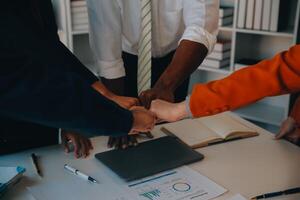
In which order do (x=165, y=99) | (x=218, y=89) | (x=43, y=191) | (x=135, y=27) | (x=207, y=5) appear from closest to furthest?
(x=43, y=191) → (x=218, y=89) → (x=165, y=99) → (x=207, y=5) → (x=135, y=27)

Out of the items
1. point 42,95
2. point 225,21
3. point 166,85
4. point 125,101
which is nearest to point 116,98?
point 125,101

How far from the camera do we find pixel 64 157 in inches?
44.9

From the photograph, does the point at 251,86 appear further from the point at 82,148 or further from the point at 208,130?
the point at 82,148

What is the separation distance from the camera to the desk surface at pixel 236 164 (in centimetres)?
98

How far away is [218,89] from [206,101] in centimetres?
→ 5

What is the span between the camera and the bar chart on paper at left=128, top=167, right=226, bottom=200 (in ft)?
3.07

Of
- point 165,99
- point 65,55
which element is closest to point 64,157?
point 65,55

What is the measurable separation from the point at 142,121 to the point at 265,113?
6.38 ft

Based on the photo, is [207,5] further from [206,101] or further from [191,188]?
[191,188]

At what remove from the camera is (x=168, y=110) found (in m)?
1.27

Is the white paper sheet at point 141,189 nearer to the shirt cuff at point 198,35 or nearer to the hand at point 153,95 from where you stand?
the hand at point 153,95

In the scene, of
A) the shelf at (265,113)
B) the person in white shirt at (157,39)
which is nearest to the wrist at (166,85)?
the person in white shirt at (157,39)

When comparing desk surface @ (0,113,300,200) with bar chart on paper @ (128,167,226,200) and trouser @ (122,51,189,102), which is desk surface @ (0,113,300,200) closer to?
bar chart on paper @ (128,167,226,200)

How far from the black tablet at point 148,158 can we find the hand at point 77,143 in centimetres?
5
